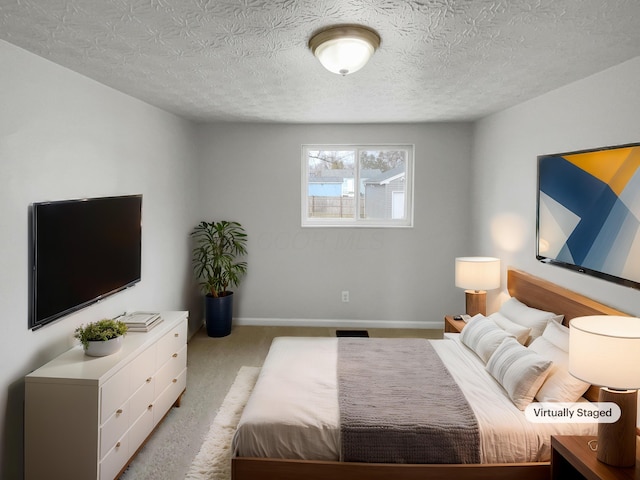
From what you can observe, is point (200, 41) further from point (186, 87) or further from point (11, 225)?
point (11, 225)

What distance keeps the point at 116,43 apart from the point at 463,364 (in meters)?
2.93

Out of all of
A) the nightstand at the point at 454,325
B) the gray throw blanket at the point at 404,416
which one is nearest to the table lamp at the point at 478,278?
the nightstand at the point at 454,325

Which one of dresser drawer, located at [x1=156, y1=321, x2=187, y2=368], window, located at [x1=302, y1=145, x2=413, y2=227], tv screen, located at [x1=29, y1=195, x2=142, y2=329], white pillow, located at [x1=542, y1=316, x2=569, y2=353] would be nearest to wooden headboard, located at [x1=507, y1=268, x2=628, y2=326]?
white pillow, located at [x1=542, y1=316, x2=569, y2=353]

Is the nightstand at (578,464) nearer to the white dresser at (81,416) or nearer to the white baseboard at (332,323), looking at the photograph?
the white dresser at (81,416)

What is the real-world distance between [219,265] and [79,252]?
2.33 m

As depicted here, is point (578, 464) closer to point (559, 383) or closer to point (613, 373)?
point (613, 373)

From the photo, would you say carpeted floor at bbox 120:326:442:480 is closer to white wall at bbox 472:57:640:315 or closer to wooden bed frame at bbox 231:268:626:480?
wooden bed frame at bbox 231:268:626:480

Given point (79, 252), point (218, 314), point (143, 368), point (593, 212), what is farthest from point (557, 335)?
point (218, 314)

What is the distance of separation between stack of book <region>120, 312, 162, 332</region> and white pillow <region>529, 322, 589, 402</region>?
253 centimetres

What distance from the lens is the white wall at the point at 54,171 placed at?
2367 millimetres

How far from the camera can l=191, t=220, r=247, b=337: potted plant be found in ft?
16.9

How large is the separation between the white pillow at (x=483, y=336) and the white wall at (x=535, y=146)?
58 centimetres

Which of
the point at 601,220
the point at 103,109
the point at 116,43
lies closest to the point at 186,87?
the point at 103,109

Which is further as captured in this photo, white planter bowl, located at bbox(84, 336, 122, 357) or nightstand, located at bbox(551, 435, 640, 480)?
white planter bowl, located at bbox(84, 336, 122, 357)
